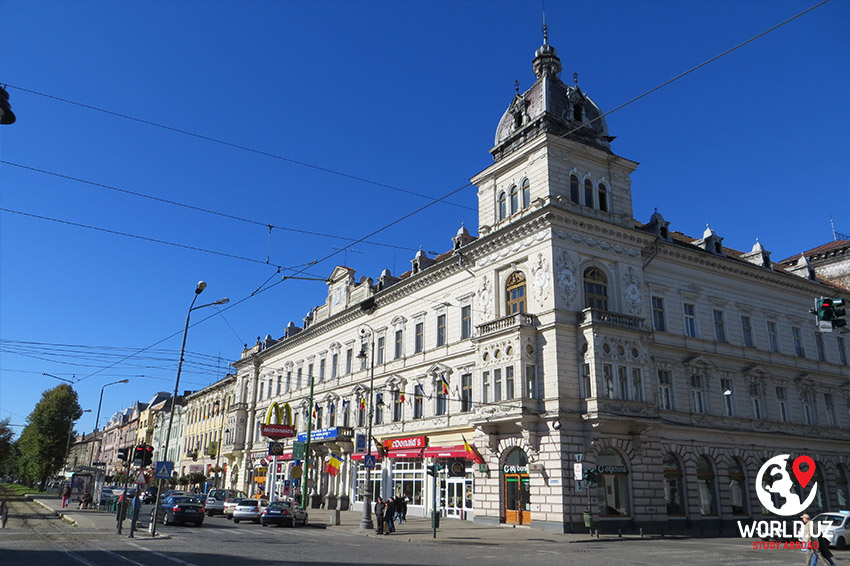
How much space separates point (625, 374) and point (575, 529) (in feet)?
25.5

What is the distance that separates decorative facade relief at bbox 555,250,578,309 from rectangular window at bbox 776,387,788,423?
1686 centimetres

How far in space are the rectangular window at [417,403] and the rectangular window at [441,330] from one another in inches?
129

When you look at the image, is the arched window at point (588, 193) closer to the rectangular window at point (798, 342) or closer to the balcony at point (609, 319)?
the balcony at point (609, 319)

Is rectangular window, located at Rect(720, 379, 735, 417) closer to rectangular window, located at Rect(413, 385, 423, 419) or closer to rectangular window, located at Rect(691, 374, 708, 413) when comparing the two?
rectangular window, located at Rect(691, 374, 708, 413)

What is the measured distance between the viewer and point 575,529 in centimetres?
2709

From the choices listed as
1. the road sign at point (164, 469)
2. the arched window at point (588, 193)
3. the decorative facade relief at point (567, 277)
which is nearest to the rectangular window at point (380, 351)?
the decorative facade relief at point (567, 277)

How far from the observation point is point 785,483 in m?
35.6

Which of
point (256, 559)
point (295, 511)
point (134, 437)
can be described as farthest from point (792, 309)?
point (134, 437)

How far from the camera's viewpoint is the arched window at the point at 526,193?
33275mm

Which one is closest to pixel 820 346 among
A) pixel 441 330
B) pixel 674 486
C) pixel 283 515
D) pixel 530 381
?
pixel 674 486

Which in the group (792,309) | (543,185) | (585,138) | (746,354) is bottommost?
(746,354)

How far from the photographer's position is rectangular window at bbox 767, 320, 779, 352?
38541 mm

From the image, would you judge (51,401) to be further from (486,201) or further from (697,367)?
(697,367)

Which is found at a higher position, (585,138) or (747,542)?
(585,138)
